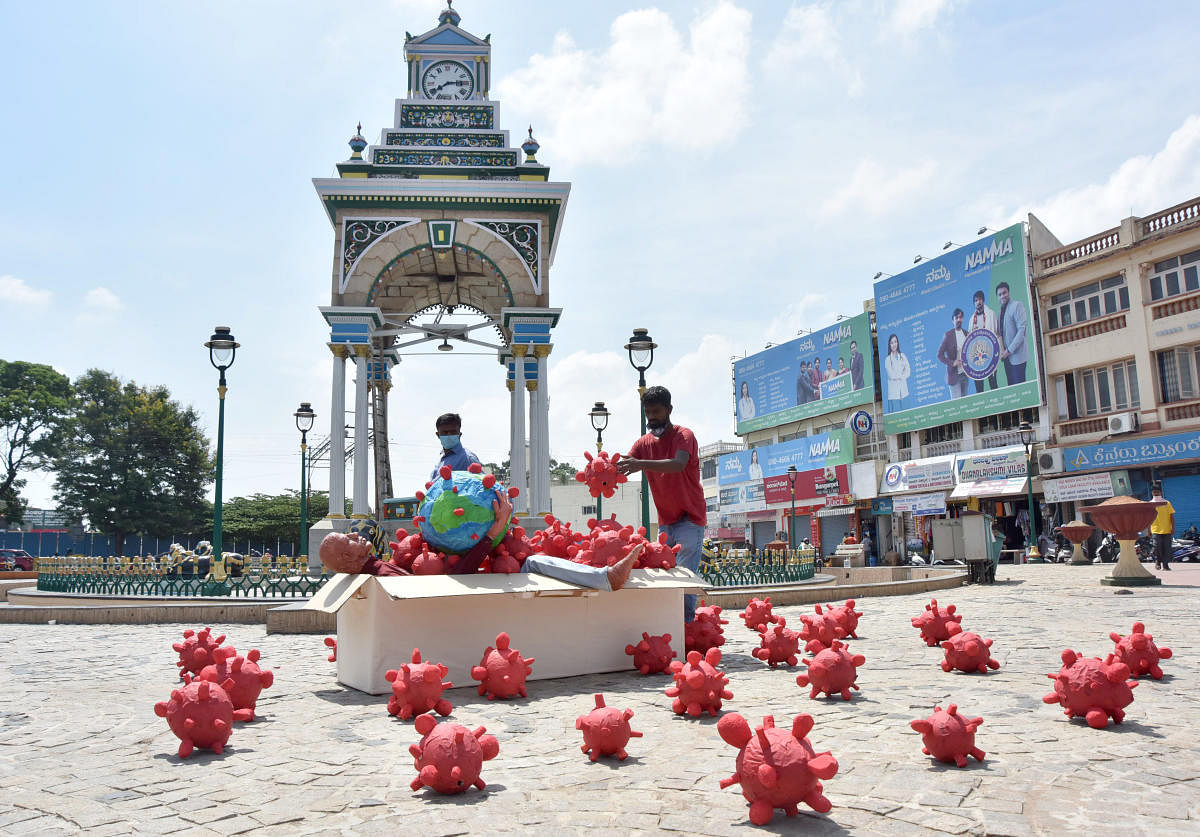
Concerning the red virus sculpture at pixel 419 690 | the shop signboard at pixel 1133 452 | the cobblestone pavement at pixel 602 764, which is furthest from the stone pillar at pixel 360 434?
the shop signboard at pixel 1133 452

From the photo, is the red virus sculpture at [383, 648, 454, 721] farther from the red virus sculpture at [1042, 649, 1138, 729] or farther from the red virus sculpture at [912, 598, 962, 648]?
the red virus sculpture at [912, 598, 962, 648]

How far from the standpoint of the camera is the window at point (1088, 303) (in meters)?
28.2

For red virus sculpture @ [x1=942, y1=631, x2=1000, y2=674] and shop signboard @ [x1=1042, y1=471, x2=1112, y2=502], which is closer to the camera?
red virus sculpture @ [x1=942, y1=631, x2=1000, y2=674]

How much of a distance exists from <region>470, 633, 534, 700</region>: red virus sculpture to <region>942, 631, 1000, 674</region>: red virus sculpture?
293 centimetres

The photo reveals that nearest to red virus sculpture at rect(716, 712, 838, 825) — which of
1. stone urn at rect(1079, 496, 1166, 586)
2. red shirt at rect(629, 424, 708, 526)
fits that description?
red shirt at rect(629, 424, 708, 526)

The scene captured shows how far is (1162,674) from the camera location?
5.17m

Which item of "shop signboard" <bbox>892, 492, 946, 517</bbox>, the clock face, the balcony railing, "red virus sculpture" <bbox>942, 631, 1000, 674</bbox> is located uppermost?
the clock face

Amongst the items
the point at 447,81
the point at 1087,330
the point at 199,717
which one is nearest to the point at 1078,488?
the point at 1087,330

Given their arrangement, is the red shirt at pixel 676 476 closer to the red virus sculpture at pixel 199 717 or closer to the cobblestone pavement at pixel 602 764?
the cobblestone pavement at pixel 602 764

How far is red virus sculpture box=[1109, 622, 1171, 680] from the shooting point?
5.01 metres

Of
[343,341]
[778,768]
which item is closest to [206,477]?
[343,341]

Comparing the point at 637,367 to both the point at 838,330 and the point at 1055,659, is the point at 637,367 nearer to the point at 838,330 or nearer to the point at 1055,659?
the point at 1055,659

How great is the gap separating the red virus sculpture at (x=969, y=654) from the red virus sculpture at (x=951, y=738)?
231 cm

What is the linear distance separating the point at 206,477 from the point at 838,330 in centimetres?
3521
